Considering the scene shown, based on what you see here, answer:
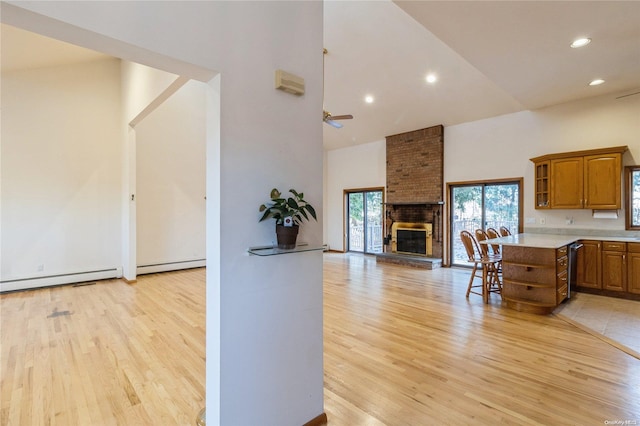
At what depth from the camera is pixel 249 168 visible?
161cm

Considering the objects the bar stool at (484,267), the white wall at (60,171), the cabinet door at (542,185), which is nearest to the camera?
the bar stool at (484,267)

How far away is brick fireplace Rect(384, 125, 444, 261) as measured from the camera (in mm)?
6981

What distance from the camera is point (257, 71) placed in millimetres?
1651

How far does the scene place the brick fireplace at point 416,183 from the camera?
698cm

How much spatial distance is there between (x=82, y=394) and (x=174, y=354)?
72cm

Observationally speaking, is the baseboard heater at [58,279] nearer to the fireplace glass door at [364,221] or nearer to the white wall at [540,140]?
the fireplace glass door at [364,221]

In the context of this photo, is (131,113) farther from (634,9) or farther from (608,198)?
(608,198)

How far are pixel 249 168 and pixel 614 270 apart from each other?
19.1ft

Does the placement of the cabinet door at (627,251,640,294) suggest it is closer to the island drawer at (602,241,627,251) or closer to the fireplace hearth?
the island drawer at (602,241,627,251)

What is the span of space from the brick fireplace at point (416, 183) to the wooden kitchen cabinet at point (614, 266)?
2825 mm

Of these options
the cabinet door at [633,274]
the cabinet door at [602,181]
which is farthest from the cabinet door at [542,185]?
the cabinet door at [633,274]

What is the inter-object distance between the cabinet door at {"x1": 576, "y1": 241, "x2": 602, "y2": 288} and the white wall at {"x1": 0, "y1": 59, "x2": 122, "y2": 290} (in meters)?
8.30

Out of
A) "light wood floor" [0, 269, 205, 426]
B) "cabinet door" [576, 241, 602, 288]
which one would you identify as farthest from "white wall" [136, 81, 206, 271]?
"cabinet door" [576, 241, 602, 288]

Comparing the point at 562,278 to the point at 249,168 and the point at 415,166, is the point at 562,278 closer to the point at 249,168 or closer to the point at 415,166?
the point at 415,166
